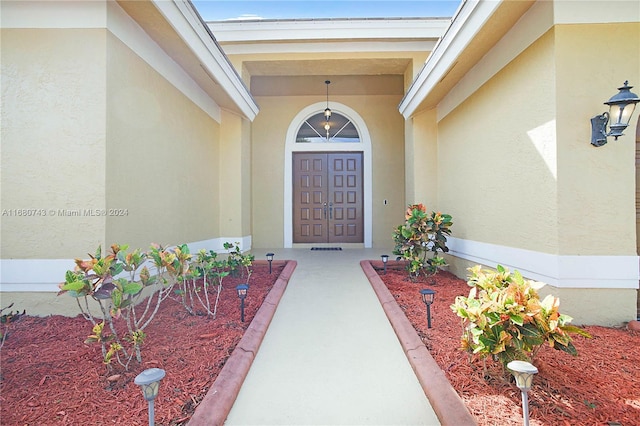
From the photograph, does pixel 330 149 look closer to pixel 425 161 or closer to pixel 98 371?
pixel 425 161

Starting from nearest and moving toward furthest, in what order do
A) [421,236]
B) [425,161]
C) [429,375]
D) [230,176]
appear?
[429,375], [421,236], [425,161], [230,176]

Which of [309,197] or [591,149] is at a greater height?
[591,149]

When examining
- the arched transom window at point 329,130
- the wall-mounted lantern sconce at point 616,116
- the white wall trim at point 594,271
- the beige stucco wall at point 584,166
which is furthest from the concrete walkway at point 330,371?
the arched transom window at point 329,130

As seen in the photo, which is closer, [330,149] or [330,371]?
[330,371]

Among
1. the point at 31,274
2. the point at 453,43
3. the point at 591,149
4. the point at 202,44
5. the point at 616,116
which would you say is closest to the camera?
the point at 616,116

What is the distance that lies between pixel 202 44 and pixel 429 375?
4538mm

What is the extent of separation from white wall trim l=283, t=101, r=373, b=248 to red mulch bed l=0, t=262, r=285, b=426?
4.56 m

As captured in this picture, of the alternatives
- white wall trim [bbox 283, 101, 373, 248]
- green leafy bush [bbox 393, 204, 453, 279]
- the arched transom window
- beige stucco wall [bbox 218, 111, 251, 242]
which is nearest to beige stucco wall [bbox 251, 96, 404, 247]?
white wall trim [bbox 283, 101, 373, 248]

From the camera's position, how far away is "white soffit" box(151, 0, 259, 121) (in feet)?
11.1

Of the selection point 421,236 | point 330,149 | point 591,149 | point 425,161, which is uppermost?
point 330,149

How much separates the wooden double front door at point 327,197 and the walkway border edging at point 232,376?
4.38m

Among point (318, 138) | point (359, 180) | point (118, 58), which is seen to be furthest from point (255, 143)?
point (118, 58)

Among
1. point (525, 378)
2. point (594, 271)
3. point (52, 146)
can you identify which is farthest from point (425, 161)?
point (52, 146)

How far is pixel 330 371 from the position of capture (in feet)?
7.90
